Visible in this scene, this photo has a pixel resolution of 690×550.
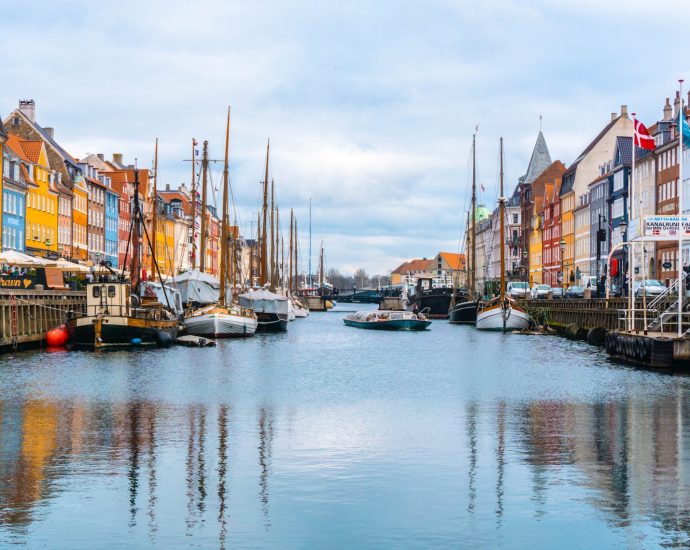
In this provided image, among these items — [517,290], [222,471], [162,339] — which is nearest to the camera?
[222,471]

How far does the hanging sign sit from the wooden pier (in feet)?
97.0

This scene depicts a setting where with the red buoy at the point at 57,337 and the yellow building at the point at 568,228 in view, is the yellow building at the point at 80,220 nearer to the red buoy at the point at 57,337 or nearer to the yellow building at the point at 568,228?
the red buoy at the point at 57,337

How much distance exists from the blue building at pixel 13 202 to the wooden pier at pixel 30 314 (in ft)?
82.6

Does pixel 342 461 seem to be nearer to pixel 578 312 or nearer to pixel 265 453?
pixel 265 453

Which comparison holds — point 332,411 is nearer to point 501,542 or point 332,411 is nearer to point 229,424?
point 229,424

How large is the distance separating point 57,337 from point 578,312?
1515 inches

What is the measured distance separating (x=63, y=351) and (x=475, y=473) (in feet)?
131

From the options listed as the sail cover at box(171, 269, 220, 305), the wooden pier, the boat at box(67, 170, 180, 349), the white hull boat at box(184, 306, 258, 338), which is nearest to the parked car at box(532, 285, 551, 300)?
the sail cover at box(171, 269, 220, 305)

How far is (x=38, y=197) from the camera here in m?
105

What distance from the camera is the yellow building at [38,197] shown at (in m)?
102

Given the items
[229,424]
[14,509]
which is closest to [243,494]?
[14,509]

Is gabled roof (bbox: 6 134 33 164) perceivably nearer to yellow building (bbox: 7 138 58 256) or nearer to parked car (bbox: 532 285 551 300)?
yellow building (bbox: 7 138 58 256)

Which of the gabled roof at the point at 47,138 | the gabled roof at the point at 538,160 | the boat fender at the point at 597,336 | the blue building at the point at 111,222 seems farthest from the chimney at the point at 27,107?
the gabled roof at the point at 538,160

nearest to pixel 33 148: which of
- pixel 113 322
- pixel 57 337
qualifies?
pixel 57 337
